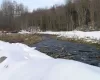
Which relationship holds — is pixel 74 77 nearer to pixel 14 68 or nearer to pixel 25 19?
pixel 14 68

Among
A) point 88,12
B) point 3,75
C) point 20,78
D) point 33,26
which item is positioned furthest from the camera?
point 33,26

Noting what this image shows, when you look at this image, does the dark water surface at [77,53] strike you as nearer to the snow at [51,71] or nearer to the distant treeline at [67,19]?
the snow at [51,71]

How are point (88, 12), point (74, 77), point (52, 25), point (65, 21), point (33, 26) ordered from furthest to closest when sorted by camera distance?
1. point (33, 26)
2. point (52, 25)
3. point (65, 21)
4. point (88, 12)
5. point (74, 77)

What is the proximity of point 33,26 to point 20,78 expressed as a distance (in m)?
73.0

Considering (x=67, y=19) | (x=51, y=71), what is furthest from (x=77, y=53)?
(x=67, y=19)

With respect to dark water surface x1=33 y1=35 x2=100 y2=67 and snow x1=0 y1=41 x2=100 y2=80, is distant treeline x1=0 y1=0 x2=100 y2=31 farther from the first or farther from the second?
snow x1=0 y1=41 x2=100 y2=80

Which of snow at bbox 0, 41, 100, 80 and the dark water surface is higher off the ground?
snow at bbox 0, 41, 100, 80

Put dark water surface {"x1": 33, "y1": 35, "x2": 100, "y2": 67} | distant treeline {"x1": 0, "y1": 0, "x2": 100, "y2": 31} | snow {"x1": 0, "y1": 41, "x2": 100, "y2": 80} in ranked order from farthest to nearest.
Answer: distant treeline {"x1": 0, "y1": 0, "x2": 100, "y2": 31}, dark water surface {"x1": 33, "y1": 35, "x2": 100, "y2": 67}, snow {"x1": 0, "y1": 41, "x2": 100, "y2": 80}

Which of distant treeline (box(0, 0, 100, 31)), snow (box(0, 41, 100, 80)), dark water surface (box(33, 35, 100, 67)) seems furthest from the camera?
distant treeline (box(0, 0, 100, 31))

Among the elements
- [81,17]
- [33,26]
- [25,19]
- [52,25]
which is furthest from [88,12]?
[25,19]

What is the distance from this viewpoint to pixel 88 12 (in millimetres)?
57062

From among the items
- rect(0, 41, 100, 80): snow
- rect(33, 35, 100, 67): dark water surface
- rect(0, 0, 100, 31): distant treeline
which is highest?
rect(0, 0, 100, 31): distant treeline

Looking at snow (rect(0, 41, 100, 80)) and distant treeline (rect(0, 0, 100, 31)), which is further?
distant treeline (rect(0, 0, 100, 31))

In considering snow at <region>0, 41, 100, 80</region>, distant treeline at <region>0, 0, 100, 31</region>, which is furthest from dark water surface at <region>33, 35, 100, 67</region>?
distant treeline at <region>0, 0, 100, 31</region>
